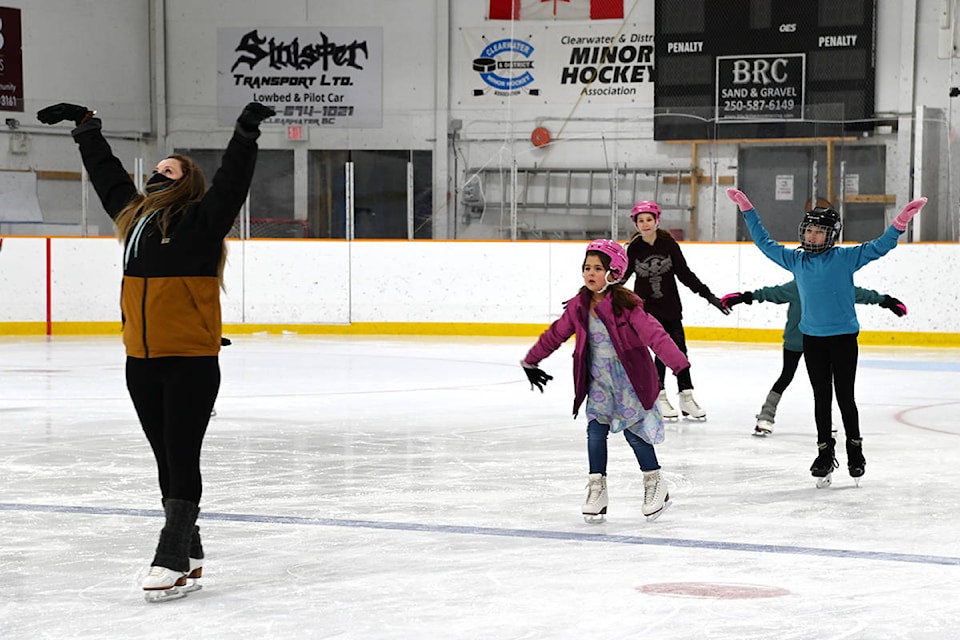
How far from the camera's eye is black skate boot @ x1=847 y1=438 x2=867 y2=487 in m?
5.77

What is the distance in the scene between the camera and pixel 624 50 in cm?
1938

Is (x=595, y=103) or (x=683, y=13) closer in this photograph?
(x=683, y=13)

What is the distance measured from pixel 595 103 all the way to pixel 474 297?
5044 millimetres

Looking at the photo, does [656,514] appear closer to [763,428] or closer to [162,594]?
[162,594]

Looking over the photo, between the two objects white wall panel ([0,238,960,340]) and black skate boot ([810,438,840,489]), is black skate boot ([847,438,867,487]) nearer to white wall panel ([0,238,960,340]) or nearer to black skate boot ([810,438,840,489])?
black skate boot ([810,438,840,489])

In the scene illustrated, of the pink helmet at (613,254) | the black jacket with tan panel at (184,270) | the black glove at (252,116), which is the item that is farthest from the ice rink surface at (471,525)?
the black glove at (252,116)

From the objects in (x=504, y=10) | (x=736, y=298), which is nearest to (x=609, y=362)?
(x=736, y=298)

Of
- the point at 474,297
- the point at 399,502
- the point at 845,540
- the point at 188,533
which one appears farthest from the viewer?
the point at 474,297

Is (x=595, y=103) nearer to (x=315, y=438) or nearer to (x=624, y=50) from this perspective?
(x=624, y=50)

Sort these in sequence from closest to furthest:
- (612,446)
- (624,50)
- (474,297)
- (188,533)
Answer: (188,533) < (612,446) < (474,297) < (624,50)

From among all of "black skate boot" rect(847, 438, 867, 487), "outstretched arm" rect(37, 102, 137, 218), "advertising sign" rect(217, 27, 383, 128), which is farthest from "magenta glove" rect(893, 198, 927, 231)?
"advertising sign" rect(217, 27, 383, 128)

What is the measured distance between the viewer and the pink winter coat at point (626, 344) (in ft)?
16.1

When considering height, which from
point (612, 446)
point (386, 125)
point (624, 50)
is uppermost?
point (624, 50)

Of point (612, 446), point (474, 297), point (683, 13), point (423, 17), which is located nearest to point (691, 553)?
point (612, 446)
